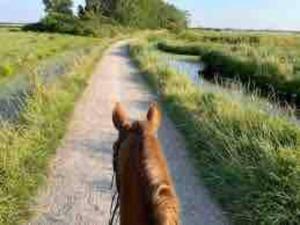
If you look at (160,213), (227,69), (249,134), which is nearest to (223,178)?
(249,134)

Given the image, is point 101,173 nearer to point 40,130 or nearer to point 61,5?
point 40,130

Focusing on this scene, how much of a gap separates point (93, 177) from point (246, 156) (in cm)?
186

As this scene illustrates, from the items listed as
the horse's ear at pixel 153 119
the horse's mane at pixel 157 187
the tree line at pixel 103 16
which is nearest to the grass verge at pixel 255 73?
the horse's ear at pixel 153 119

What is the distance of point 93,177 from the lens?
7.48 m

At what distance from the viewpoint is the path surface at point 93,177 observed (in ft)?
19.8

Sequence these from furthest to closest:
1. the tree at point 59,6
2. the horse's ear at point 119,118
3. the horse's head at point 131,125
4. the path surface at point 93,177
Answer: the tree at point 59,6, the path surface at point 93,177, the horse's ear at point 119,118, the horse's head at point 131,125

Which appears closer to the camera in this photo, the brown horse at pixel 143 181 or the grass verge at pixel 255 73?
the brown horse at pixel 143 181

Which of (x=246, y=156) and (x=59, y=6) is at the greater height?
(x=246, y=156)

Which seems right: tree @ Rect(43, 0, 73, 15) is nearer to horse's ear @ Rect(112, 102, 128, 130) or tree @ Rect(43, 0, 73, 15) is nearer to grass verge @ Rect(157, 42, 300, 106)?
grass verge @ Rect(157, 42, 300, 106)

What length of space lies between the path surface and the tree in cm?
7664

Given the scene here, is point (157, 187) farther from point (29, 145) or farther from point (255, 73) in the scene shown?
point (255, 73)

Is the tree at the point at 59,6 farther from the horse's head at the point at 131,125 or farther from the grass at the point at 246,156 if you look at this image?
the horse's head at the point at 131,125

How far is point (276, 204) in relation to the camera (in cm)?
557

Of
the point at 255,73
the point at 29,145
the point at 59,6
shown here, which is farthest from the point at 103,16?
the point at 29,145
